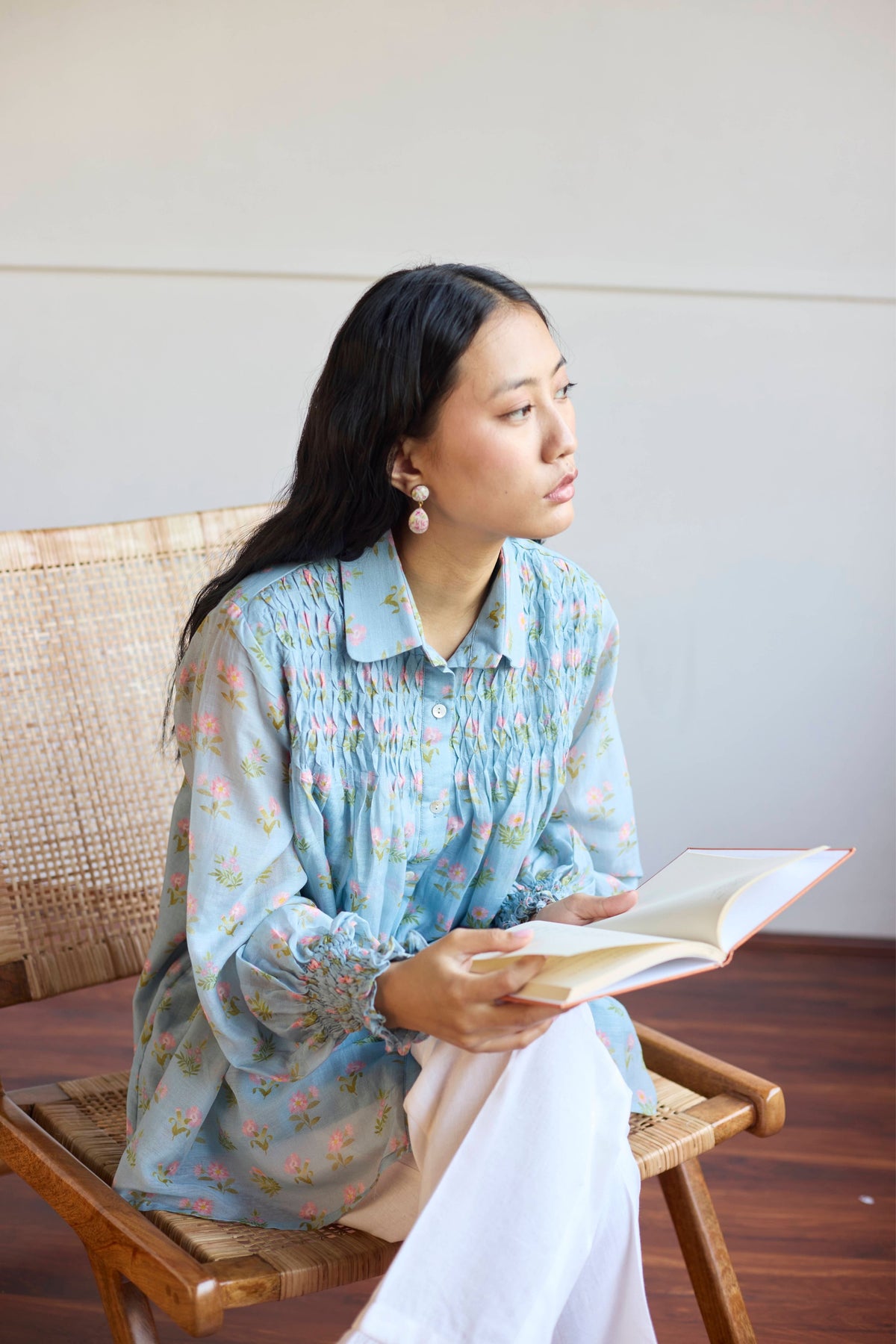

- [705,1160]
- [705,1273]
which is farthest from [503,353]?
[705,1160]

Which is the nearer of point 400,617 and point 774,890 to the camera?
point 774,890

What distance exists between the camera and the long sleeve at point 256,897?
1109 mm

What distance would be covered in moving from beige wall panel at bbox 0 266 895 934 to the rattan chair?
3.44 feet

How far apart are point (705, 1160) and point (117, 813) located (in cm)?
115

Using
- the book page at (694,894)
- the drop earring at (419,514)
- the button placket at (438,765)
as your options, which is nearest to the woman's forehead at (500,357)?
the drop earring at (419,514)

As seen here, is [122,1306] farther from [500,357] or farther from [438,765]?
[500,357]

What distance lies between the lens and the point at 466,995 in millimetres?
981

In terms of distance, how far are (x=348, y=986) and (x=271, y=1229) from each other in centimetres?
Result: 26

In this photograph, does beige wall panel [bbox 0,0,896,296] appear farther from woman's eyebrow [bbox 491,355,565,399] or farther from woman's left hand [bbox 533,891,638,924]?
woman's left hand [bbox 533,891,638,924]

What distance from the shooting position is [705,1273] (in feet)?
4.29

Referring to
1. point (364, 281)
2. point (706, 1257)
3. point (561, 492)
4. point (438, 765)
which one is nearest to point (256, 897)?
point (438, 765)

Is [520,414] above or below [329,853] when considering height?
above

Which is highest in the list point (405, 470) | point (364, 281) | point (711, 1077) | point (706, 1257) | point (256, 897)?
point (364, 281)

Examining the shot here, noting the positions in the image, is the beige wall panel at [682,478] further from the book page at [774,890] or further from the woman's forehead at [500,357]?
the book page at [774,890]
